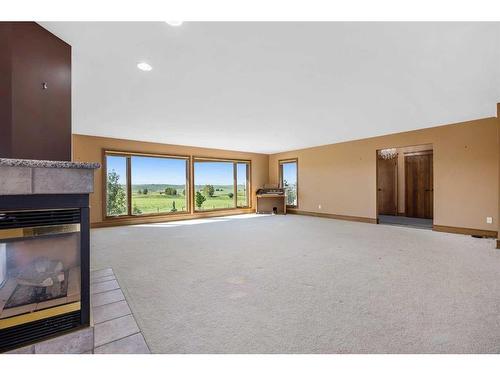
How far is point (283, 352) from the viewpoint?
4.50 feet

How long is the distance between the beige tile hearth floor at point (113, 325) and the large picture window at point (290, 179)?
6937 mm

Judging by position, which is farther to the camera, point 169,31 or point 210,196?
point 210,196

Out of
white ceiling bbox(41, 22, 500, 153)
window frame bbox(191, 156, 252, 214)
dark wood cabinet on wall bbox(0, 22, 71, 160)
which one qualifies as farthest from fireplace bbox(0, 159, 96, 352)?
window frame bbox(191, 156, 252, 214)

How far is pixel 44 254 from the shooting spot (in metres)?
1.37

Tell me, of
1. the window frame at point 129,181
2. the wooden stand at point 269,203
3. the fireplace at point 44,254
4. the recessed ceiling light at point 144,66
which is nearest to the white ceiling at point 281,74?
the recessed ceiling light at point 144,66

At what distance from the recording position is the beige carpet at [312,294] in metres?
1.48

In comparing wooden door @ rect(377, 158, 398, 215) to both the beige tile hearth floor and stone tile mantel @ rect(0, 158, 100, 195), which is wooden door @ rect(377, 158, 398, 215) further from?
stone tile mantel @ rect(0, 158, 100, 195)

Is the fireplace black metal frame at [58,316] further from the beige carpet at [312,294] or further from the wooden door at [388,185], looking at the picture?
the wooden door at [388,185]

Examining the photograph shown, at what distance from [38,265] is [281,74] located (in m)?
2.76

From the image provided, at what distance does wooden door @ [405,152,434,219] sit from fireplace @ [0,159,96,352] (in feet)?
27.6

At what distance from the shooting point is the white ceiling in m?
2.00

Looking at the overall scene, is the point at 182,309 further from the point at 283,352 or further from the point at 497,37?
the point at 497,37

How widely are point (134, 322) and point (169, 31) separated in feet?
7.45

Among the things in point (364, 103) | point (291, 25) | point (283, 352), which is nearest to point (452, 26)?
point (291, 25)
